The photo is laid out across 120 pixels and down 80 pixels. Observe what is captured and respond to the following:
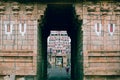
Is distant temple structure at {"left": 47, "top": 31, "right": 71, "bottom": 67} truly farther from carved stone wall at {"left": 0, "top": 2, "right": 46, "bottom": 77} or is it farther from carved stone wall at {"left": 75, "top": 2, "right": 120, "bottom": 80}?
carved stone wall at {"left": 0, "top": 2, "right": 46, "bottom": 77}

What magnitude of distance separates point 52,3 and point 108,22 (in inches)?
188

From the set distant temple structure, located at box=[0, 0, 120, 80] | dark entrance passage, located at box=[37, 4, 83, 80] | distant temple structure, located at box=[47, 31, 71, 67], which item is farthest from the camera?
distant temple structure, located at box=[47, 31, 71, 67]

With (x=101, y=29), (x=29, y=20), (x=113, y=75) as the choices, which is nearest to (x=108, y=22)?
(x=101, y=29)

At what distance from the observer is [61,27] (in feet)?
138

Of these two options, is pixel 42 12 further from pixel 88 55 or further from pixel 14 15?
pixel 88 55

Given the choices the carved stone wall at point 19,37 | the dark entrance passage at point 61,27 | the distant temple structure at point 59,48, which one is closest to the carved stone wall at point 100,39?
the dark entrance passage at point 61,27

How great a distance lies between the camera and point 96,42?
27.0 m

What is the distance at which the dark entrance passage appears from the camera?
29.0 metres

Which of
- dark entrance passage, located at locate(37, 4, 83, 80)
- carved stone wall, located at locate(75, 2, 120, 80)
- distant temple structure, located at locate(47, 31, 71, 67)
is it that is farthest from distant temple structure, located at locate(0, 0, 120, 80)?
distant temple structure, located at locate(47, 31, 71, 67)

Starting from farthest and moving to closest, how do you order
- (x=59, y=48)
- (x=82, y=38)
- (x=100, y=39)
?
1. (x=59, y=48)
2. (x=82, y=38)
3. (x=100, y=39)

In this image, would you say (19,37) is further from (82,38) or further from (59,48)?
(59,48)

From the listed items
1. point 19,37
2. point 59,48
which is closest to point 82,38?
point 19,37

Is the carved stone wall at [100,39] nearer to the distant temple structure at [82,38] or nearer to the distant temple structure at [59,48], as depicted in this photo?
the distant temple structure at [82,38]

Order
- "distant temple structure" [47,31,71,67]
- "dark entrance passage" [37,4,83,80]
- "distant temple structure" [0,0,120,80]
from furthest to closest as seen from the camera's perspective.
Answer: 1. "distant temple structure" [47,31,71,67]
2. "dark entrance passage" [37,4,83,80]
3. "distant temple structure" [0,0,120,80]
